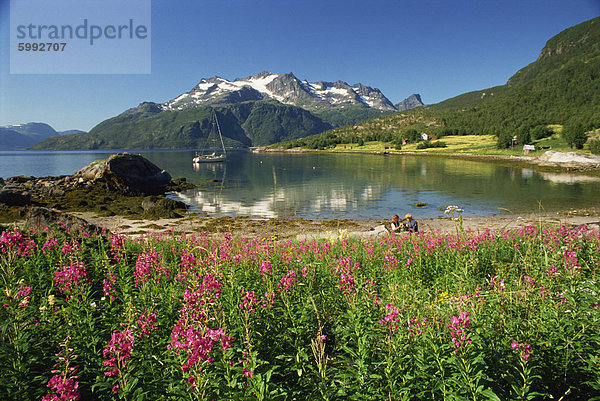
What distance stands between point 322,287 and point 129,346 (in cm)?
434

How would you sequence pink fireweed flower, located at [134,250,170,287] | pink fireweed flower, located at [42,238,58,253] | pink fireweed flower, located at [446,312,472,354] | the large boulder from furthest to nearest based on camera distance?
the large boulder
pink fireweed flower, located at [42,238,58,253]
pink fireweed flower, located at [134,250,170,287]
pink fireweed flower, located at [446,312,472,354]

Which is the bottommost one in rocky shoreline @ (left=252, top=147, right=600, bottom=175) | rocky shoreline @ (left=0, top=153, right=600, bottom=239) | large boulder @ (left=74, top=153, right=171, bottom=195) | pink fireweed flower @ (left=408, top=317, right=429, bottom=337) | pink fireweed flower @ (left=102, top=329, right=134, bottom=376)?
rocky shoreline @ (left=0, top=153, right=600, bottom=239)

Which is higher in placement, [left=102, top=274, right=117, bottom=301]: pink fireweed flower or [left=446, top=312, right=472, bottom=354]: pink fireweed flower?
Result: [left=446, top=312, right=472, bottom=354]: pink fireweed flower

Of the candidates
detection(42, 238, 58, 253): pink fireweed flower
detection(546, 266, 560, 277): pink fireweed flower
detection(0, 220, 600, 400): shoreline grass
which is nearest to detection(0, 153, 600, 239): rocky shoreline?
detection(546, 266, 560, 277): pink fireweed flower

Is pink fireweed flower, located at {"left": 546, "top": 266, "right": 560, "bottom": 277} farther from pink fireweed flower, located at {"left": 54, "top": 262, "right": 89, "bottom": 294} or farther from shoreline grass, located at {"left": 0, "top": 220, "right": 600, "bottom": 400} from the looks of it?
pink fireweed flower, located at {"left": 54, "top": 262, "right": 89, "bottom": 294}

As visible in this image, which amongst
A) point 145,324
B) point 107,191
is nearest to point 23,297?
point 145,324

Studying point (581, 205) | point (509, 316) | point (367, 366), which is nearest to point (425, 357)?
point (367, 366)

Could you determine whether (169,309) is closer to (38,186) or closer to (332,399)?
(332,399)

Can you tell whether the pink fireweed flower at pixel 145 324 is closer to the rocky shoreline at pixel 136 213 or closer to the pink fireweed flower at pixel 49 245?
the pink fireweed flower at pixel 49 245

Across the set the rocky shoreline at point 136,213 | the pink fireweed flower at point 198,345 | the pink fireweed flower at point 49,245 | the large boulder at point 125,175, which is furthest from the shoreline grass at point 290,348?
the large boulder at point 125,175

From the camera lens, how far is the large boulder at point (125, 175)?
46.8 meters

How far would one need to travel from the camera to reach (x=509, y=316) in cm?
459

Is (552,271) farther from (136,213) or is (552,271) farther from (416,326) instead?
(136,213)

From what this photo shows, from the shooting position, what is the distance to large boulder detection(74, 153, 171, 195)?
46.8 meters
